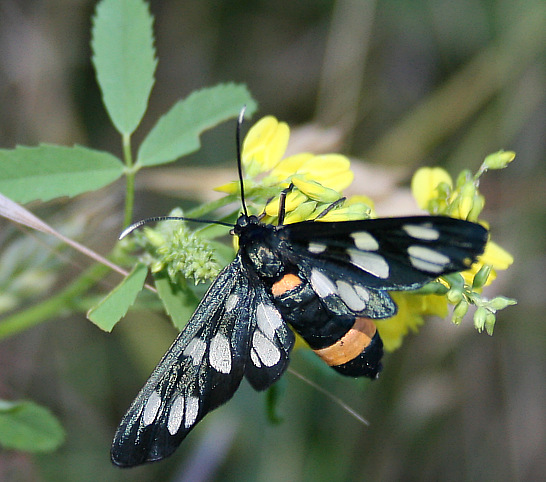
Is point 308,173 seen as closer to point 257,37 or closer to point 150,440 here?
point 150,440

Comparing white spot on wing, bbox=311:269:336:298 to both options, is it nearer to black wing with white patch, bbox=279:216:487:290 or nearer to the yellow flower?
black wing with white patch, bbox=279:216:487:290

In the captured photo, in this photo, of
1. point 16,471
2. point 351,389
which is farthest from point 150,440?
point 351,389

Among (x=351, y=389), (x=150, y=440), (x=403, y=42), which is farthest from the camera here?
(x=403, y=42)

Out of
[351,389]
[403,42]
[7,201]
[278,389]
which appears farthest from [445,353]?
[7,201]

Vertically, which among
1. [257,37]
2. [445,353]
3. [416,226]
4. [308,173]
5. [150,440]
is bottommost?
[150,440]

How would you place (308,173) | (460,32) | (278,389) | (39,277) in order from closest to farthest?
1. (308,173)
2. (278,389)
3. (39,277)
4. (460,32)

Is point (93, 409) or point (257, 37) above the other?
point (257, 37)

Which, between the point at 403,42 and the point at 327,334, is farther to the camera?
the point at 403,42

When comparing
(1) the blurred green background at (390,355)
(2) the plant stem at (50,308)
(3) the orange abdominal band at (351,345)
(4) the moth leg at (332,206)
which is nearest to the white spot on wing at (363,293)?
(3) the orange abdominal band at (351,345)
